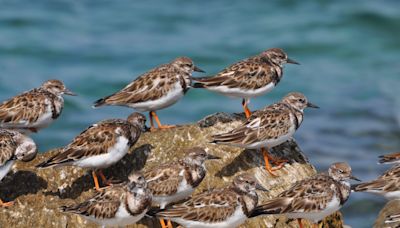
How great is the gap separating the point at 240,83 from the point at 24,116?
9.01 feet

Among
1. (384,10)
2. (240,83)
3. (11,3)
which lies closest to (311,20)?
(384,10)

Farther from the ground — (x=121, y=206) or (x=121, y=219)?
(x=121, y=206)

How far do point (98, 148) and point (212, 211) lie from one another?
1724mm

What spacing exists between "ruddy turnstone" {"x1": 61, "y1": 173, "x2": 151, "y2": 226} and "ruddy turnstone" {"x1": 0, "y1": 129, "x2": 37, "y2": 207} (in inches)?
A: 48.6

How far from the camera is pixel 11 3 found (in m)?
31.0

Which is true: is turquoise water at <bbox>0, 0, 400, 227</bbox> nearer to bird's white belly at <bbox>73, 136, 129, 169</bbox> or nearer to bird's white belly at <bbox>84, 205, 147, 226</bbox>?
bird's white belly at <bbox>73, 136, 129, 169</bbox>

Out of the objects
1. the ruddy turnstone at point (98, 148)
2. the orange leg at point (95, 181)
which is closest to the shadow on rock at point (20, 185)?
the ruddy turnstone at point (98, 148)

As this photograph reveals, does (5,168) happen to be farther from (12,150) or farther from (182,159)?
(182,159)

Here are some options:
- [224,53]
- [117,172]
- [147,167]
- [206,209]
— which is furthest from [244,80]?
[224,53]

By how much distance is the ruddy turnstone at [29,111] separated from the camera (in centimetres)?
1190

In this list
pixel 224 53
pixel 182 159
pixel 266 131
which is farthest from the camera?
pixel 224 53

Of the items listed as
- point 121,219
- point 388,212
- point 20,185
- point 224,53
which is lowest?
point 224,53

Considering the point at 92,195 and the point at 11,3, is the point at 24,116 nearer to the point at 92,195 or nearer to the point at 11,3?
the point at 92,195

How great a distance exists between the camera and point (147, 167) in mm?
11352
